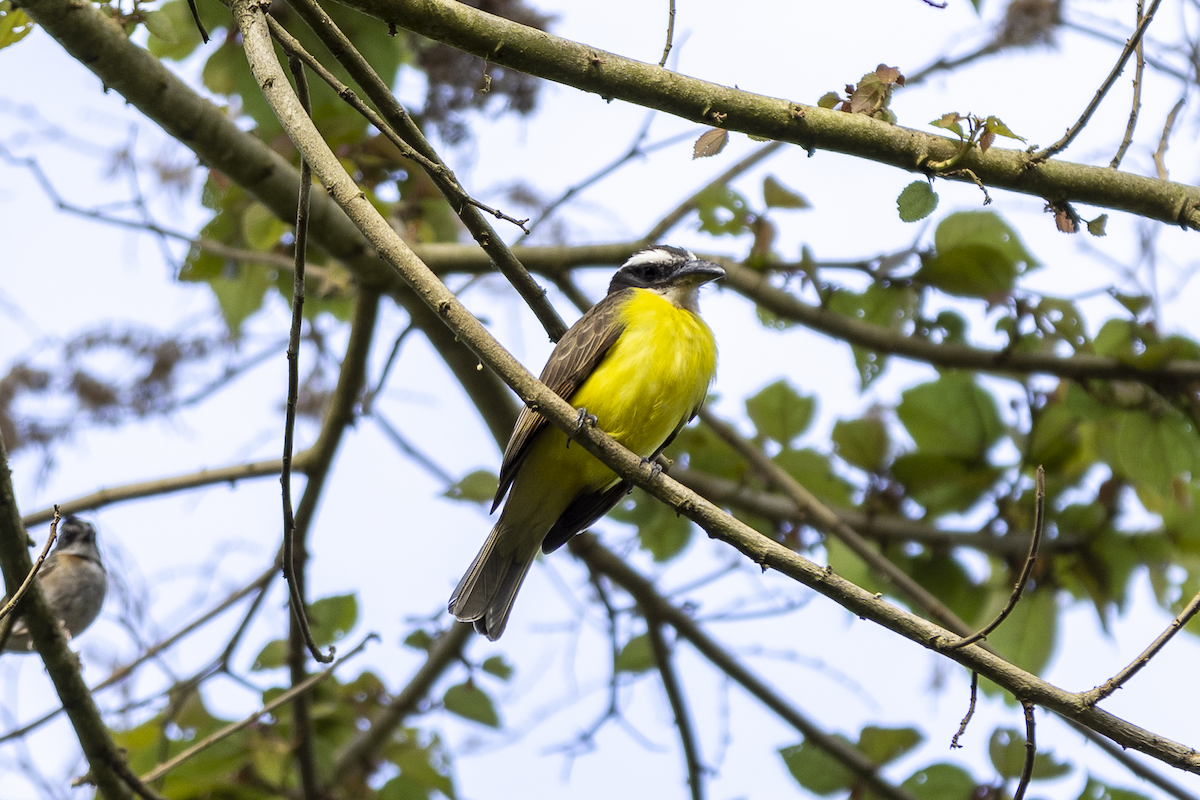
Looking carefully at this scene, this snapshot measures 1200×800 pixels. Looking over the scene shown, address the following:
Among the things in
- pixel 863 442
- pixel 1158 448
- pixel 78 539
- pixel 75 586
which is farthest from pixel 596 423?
pixel 78 539

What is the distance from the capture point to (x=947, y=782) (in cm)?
527

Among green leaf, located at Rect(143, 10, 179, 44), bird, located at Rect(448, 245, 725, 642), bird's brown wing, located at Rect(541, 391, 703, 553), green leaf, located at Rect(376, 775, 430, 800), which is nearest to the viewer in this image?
green leaf, located at Rect(143, 10, 179, 44)

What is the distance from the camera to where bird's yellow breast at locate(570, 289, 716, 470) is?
4492 millimetres

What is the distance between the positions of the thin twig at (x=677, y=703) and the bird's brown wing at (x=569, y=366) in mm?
1828

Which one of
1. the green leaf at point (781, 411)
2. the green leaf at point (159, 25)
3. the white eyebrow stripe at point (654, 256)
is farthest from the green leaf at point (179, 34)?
the green leaf at point (781, 411)

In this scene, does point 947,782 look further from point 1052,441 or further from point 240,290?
point 240,290

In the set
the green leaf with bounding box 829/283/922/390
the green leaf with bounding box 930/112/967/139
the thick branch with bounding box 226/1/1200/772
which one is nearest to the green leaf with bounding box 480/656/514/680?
the green leaf with bounding box 829/283/922/390

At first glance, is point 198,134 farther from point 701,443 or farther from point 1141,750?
point 1141,750

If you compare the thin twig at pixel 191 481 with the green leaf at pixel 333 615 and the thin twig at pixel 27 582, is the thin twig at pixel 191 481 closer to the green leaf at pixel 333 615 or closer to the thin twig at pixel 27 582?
the green leaf at pixel 333 615

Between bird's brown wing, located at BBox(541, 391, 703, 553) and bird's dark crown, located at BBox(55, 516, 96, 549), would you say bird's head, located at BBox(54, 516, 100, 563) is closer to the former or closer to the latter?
bird's dark crown, located at BBox(55, 516, 96, 549)

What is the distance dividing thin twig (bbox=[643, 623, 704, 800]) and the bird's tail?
5.18ft

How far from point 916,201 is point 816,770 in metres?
3.52

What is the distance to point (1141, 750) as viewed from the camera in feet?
8.15

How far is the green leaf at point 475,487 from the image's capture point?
585 centimetres
